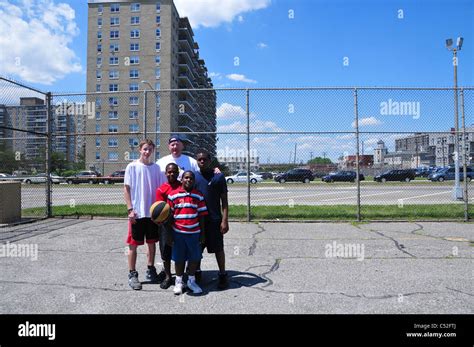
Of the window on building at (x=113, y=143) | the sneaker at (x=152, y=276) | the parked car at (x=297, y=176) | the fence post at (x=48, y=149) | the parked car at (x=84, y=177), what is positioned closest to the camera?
the sneaker at (x=152, y=276)

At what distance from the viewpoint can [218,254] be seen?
475cm

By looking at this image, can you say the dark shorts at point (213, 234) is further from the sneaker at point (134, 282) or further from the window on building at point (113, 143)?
the window on building at point (113, 143)

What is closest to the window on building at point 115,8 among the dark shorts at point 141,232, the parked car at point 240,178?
the parked car at point 240,178

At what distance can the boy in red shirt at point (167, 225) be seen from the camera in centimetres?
456

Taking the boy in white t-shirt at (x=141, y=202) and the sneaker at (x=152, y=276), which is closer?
the boy in white t-shirt at (x=141, y=202)

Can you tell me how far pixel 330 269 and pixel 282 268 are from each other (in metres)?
0.73

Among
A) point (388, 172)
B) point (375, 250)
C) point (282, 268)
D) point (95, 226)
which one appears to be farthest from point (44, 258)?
point (388, 172)

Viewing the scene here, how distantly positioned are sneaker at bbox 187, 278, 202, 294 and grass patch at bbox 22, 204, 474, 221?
18.6 ft

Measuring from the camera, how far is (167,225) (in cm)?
450

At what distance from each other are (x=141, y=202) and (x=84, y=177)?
305 inches

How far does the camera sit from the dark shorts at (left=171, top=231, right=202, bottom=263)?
4.50m

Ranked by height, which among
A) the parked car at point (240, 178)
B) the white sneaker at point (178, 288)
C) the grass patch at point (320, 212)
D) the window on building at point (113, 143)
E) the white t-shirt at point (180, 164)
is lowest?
the white sneaker at point (178, 288)

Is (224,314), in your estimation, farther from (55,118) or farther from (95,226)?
(55,118)

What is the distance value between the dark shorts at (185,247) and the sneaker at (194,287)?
265 millimetres
